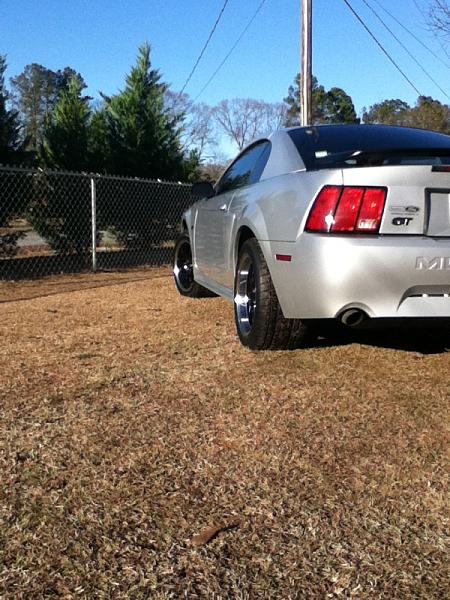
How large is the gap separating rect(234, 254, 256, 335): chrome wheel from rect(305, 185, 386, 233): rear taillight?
1044 millimetres

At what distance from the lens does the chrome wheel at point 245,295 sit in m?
4.01

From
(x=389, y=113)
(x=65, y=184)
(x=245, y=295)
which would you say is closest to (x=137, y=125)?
(x=65, y=184)

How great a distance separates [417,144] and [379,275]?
1161 mm

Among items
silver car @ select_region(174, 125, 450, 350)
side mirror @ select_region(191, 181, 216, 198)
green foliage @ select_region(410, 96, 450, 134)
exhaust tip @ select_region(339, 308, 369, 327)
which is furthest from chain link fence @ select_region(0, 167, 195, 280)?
green foliage @ select_region(410, 96, 450, 134)

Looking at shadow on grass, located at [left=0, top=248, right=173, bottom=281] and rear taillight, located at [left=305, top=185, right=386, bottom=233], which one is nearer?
rear taillight, located at [left=305, top=185, right=386, bottom=233]

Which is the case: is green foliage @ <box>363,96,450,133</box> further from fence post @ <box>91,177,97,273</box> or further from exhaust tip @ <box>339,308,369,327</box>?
exhaust tip @ <box>339,308,369,327</box>

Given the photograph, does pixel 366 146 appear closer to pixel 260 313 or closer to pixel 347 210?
pixel 347 210

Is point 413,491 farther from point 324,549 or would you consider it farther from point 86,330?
point 86,330

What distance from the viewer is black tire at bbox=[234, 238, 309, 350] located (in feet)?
11.8

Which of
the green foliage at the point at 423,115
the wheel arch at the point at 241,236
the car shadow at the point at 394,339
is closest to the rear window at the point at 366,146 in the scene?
the wheel arch at the point at 241,236

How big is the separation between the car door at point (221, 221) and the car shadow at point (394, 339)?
0.87 metres

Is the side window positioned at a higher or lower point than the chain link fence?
higher

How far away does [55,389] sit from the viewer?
3291 millimetres

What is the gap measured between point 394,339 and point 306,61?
872 cm
